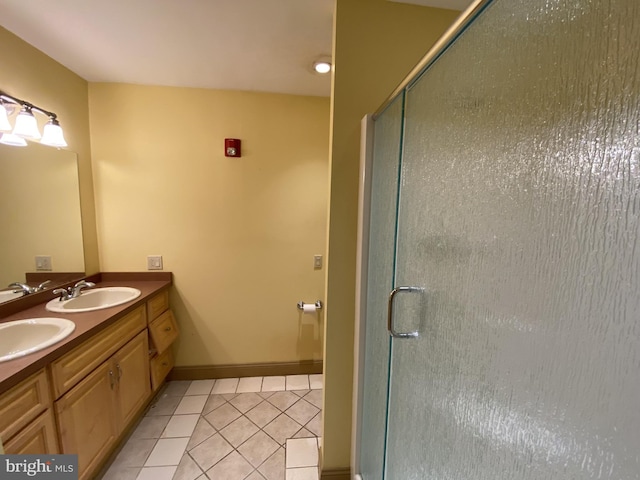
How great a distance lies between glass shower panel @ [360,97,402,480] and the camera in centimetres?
102

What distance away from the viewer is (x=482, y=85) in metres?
0.57

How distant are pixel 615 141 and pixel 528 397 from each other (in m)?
0.42

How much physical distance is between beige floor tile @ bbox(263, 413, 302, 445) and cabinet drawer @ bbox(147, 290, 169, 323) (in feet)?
3.67

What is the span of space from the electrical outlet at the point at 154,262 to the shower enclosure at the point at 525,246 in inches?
78.5

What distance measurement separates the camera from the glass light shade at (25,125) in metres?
1.40

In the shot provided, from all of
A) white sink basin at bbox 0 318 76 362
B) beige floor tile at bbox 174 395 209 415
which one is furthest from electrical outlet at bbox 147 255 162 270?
beige floor tile at bbox 174 395 209 415

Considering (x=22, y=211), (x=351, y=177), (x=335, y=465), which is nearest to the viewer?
(x=351, y=177)

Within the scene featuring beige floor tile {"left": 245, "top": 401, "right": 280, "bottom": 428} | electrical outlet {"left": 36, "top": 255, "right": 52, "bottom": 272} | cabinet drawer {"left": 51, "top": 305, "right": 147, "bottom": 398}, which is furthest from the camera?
beige floor tile {"left": 245, "top": 401, "right": 280, "bottom": 428}

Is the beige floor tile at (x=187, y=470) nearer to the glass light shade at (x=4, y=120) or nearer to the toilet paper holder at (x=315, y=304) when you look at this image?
the toilet paper holder at (x=315, y=304)

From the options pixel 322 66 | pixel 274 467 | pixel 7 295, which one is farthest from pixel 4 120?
pixel 274 467

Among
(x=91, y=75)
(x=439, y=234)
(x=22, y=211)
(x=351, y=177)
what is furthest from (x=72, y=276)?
(x=439, y=234)

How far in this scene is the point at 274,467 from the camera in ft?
4.88

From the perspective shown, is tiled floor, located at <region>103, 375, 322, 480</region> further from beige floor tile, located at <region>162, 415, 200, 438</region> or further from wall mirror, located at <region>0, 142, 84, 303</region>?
wall mirror, located at <region>0, 142, 84, 303</region>

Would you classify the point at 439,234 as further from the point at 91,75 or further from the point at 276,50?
the point at 91,75
